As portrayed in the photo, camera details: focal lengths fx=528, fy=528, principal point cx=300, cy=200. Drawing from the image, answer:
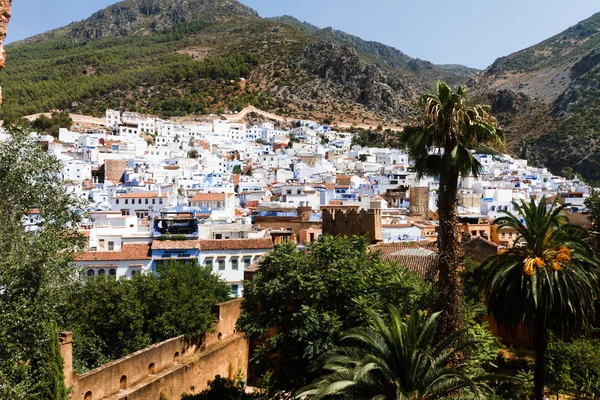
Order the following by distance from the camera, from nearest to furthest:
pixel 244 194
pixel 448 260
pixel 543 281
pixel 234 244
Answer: pixel 448 260 < pixel 543 281 < pixel 234 244 < pixel 244 194

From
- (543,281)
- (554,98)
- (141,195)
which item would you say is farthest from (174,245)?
(554,98)

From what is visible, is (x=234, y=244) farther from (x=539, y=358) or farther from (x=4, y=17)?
(x=4, y=17)

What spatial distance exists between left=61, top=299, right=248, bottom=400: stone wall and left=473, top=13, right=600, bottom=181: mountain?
85.6m

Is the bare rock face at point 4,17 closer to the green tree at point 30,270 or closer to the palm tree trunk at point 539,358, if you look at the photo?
the green tree at point 30,270

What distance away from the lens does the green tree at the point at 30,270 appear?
816cm

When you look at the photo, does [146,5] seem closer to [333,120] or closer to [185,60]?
[185,60]

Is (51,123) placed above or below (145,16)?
below

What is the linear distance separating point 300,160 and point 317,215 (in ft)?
119

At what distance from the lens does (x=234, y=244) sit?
2416cm

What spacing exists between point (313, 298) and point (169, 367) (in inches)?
240

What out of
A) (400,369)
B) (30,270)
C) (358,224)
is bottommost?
(400,369)

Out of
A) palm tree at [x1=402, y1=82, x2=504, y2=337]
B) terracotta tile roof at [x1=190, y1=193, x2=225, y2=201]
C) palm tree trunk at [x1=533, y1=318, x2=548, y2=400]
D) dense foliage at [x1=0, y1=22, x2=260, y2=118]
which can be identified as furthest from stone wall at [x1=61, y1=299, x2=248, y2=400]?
dense foliage at [x1=0, y1=22, x2=260, y2=118]

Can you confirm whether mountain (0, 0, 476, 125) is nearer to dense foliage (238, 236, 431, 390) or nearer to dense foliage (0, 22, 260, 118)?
dense foliage (0, 22, 260, 118)

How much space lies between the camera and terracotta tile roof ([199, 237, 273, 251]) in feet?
78.6
